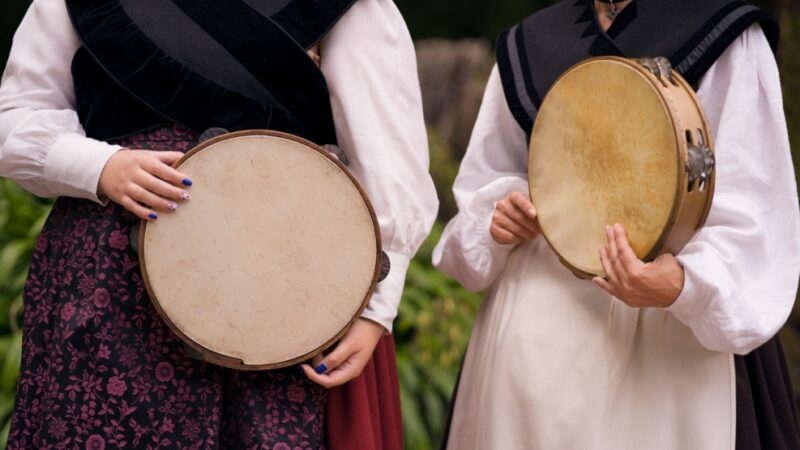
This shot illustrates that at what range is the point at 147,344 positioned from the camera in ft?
5.53

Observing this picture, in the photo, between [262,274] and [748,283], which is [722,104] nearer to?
[748,283]

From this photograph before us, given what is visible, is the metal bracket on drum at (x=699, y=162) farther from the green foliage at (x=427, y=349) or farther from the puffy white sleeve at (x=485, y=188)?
the green foliage at (x=427, y=349)

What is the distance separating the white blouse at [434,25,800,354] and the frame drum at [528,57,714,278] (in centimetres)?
10

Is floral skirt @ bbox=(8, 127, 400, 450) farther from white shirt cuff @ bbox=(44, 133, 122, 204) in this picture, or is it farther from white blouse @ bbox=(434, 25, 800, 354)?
white blouse @ bbox=(434, 25, 800, 354)

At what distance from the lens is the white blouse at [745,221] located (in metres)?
1.72

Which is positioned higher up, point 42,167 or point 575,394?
point 42,167

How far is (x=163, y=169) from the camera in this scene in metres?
1.63

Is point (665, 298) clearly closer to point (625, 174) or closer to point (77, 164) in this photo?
point (625, 174)

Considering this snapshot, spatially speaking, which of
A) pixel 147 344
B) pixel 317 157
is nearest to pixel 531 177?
pixel 317 157

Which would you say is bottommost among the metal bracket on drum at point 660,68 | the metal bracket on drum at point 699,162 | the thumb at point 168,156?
the thumb at point 168,156

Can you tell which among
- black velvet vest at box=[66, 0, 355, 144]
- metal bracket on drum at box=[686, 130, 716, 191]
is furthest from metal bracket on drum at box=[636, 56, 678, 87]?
black velvet vest at box=[66, 0, 355, 144]

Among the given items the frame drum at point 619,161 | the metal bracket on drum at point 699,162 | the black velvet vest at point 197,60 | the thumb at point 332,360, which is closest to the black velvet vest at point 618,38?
the frame drum at point 619,161

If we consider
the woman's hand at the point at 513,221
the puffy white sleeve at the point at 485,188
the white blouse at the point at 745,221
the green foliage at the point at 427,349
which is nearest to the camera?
the white blouse at the point at 745,221

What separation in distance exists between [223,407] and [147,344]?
6.8 inches
